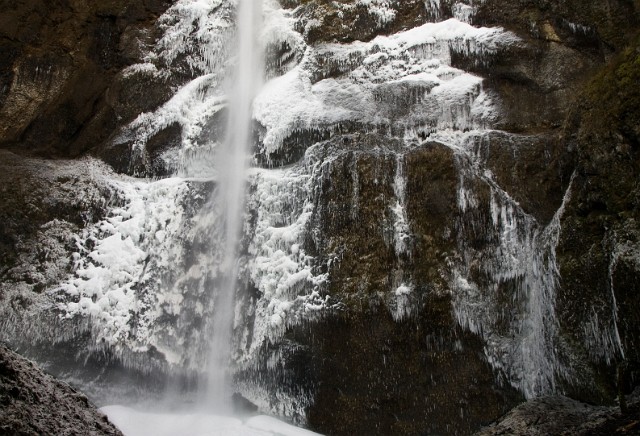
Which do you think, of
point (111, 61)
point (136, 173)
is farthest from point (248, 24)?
point (136, 173)

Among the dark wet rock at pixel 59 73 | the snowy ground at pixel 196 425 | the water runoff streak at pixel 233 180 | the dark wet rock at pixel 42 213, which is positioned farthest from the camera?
the dark wet rock at pixel 59 73

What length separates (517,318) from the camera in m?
5.96

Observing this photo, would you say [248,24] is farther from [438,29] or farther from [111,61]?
[438,29]

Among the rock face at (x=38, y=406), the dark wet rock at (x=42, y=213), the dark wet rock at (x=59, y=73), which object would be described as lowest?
the rock face at (x=38, y=406)

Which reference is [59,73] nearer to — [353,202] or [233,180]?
[233,180]

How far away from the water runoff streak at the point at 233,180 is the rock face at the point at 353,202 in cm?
17

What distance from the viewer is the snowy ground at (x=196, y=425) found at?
605 centimetres

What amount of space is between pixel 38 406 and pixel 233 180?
4635 millimetres

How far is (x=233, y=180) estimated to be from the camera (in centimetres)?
788

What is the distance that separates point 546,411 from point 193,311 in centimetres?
438

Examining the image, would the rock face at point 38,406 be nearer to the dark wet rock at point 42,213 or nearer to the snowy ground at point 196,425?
the snowy ground at point 196,425

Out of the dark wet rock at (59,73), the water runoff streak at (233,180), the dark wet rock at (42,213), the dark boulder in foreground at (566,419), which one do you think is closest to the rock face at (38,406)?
the water runoff streak at (233,180)

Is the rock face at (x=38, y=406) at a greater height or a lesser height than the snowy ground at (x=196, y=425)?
greater

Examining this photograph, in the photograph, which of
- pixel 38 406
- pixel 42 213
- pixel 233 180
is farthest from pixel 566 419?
pixel 42 213
